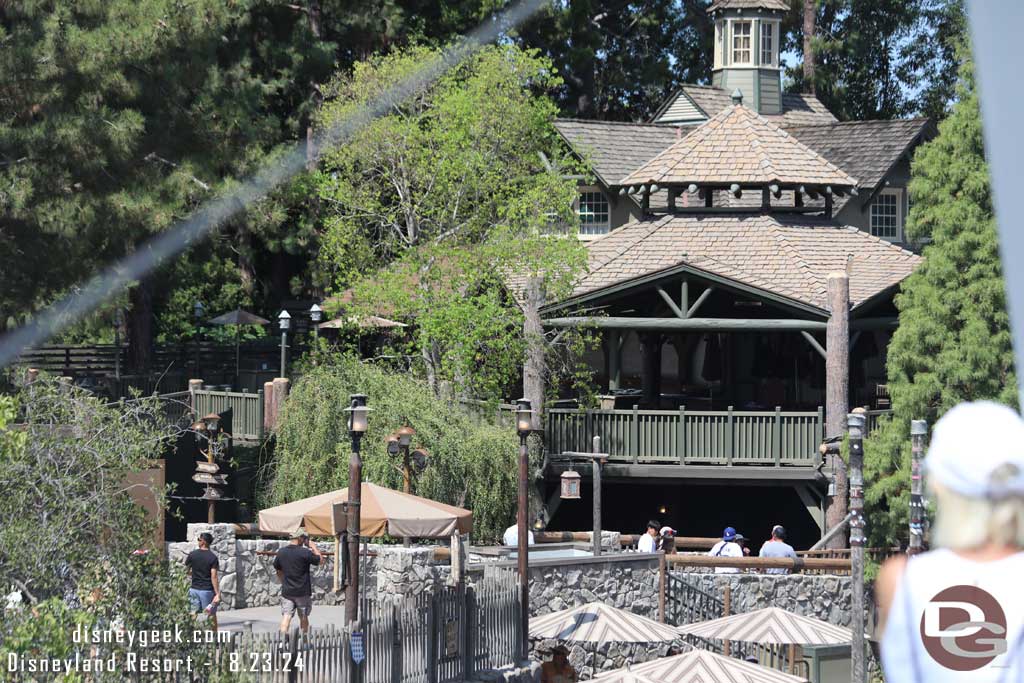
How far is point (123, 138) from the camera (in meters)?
24.4

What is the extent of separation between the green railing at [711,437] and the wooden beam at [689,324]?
1534mm


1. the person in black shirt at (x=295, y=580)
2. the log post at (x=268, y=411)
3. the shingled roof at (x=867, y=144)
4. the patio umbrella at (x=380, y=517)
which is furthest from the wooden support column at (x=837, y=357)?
the person in black shirt at (x=295, y=580)

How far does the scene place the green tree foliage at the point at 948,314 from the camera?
22.1 meters

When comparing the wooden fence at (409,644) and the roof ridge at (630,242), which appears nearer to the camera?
the wooden fence at (409,644)

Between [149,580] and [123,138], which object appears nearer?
[149,580]

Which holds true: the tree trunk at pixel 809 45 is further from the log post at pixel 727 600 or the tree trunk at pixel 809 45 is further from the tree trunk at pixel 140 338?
the log post at pixel 727 600

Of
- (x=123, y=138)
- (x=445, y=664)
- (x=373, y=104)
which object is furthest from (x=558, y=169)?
(x=445, y=664)

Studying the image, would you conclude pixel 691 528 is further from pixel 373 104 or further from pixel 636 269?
pixel 373 104

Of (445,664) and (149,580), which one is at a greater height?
(149,580)

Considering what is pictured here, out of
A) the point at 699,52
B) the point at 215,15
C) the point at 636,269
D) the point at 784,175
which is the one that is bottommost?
the point at 636,269

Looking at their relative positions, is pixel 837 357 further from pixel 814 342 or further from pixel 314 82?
pixel 314 82

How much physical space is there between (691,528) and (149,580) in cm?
2025

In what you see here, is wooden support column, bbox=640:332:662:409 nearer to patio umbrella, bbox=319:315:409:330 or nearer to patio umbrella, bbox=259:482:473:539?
patio umbrella, bbox=319:315:409:330

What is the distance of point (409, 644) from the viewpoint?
14609 millimetres
